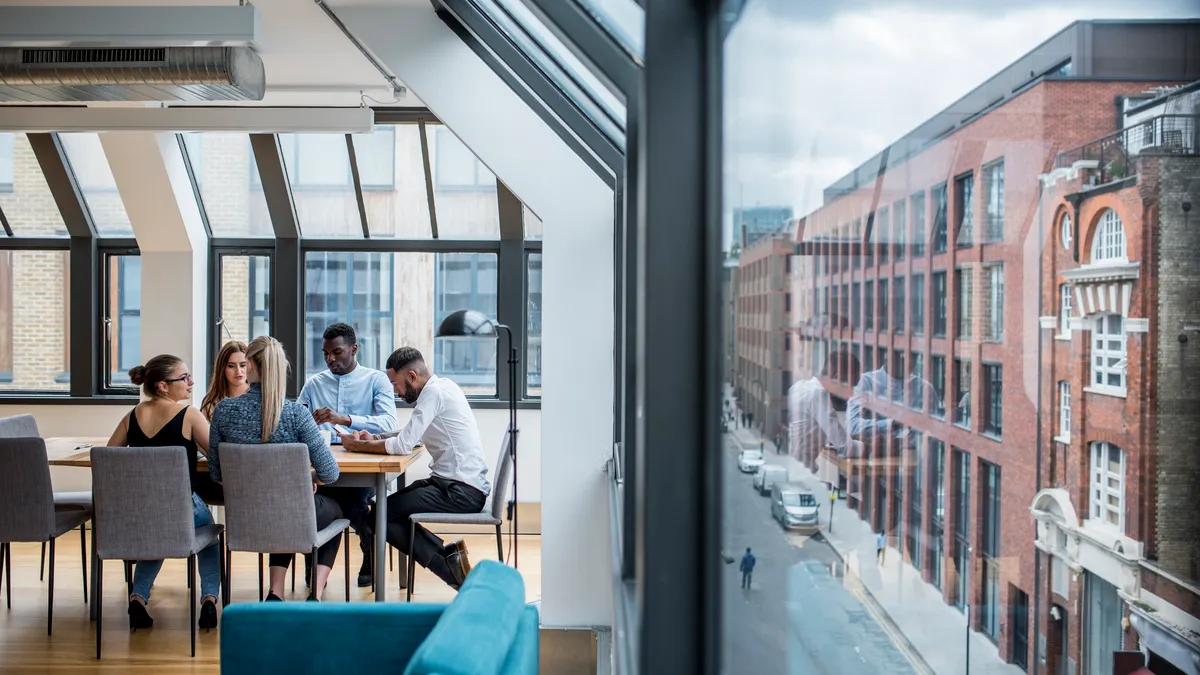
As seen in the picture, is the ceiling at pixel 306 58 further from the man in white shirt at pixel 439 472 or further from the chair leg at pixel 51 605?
the chair leg at pixel 51 605

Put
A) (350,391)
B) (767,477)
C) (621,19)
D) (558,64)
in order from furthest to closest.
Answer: (350,391) → (558,64) → (621,19) → (767,477)

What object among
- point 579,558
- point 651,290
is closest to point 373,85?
point 579,558

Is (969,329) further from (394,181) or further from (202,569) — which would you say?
(394,181)

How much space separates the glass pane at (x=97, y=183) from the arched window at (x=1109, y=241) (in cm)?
743

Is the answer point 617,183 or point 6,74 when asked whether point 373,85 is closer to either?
point 6,74

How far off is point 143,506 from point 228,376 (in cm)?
115

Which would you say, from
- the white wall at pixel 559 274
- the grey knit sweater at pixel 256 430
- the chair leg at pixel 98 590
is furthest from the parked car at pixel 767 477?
the chair leg at pixel 98 590

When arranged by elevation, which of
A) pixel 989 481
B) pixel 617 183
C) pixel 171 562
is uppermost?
pixel 617 183

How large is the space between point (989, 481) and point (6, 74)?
4.96 metres

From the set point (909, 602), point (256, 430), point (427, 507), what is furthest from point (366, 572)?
point (909, 602)

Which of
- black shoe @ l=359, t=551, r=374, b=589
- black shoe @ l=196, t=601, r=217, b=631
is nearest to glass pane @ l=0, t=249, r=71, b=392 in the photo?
black shoe @ l=359, t=551, r=374, b=589

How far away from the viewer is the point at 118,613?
193 inches

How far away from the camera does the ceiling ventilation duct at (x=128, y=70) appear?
14.0 ft

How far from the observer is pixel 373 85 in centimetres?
623
